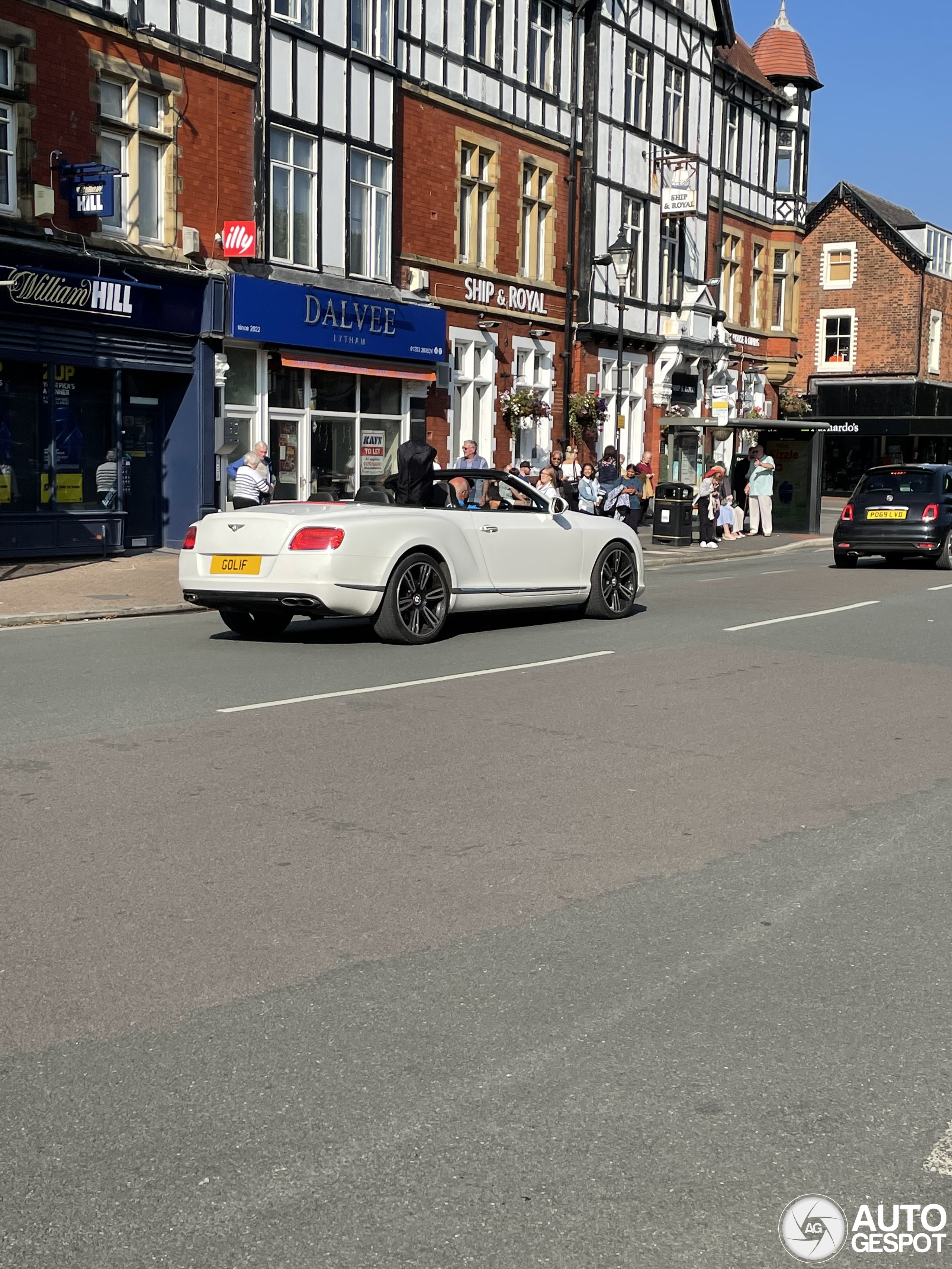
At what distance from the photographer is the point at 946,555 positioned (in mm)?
22484

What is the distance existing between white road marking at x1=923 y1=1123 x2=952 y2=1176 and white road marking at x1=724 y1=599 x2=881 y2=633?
10.2 metres

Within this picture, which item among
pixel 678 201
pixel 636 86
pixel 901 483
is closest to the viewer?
pixel 901 483

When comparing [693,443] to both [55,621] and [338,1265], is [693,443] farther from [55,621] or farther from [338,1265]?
[338,1265]

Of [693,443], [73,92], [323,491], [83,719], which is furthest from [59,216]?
[693,443]

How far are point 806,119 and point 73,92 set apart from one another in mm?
28551

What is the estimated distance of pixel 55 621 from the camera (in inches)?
567

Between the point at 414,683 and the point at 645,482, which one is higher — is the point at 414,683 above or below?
below

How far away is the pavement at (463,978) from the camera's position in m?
3.16

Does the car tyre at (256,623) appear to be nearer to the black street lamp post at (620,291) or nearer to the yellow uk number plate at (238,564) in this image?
the yellow uk number plate at (238,564)

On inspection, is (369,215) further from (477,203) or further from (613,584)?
(613,584)

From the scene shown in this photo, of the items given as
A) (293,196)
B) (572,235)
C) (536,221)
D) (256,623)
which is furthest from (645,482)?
(256,623)

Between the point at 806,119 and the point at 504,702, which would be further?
the point at 806,119

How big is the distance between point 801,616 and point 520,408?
15.1m
